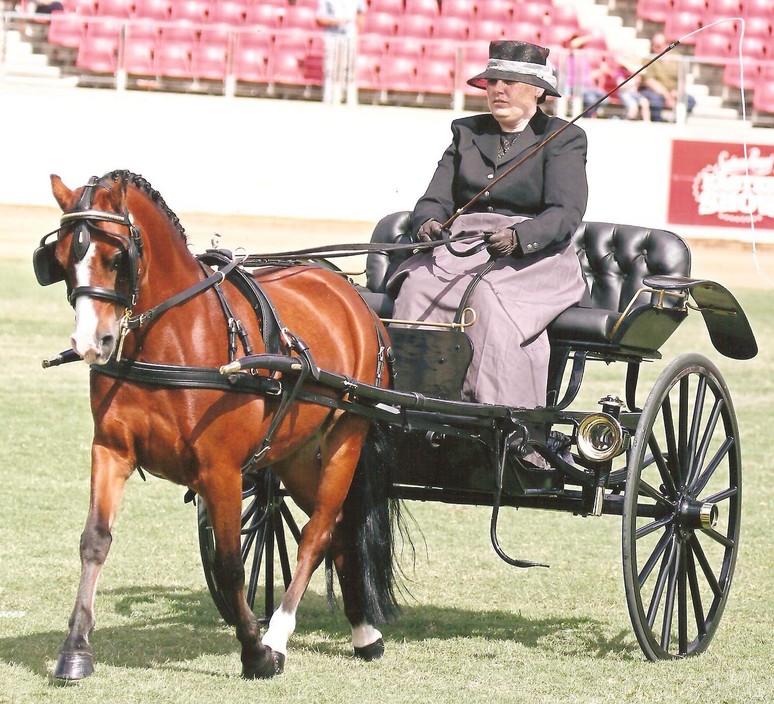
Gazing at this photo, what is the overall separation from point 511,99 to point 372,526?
66.3 inches

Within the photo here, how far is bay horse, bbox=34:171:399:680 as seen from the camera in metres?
3.89

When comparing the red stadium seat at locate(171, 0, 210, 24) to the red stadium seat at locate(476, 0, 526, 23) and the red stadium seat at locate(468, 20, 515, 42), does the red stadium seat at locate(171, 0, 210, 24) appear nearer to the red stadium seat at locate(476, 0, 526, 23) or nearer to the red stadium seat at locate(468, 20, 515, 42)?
the red stadium seat at locate(468, 20, 515, 42)

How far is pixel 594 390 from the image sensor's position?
11.0 meters

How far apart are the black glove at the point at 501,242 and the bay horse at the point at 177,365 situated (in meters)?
0.60

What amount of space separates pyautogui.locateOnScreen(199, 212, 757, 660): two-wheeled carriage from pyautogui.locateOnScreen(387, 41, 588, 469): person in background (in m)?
0.09

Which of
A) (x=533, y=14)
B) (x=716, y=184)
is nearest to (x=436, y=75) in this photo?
(x=533, y=14)

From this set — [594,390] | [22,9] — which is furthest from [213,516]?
[22,9]

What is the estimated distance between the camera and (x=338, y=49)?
690 inches

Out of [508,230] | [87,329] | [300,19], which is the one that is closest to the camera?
[87,329]

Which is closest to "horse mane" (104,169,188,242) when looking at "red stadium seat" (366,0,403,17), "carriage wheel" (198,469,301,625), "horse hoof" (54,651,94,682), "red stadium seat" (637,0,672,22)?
"horse hoof" (54,651,94,682)

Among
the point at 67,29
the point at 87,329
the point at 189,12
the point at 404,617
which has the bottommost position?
the point at 404,617

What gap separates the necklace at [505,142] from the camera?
5305mm

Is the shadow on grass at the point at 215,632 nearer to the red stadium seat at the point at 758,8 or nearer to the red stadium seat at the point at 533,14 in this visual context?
the red stadium seat at the point at 533,14

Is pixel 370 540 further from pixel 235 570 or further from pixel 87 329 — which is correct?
pixel 87 329
